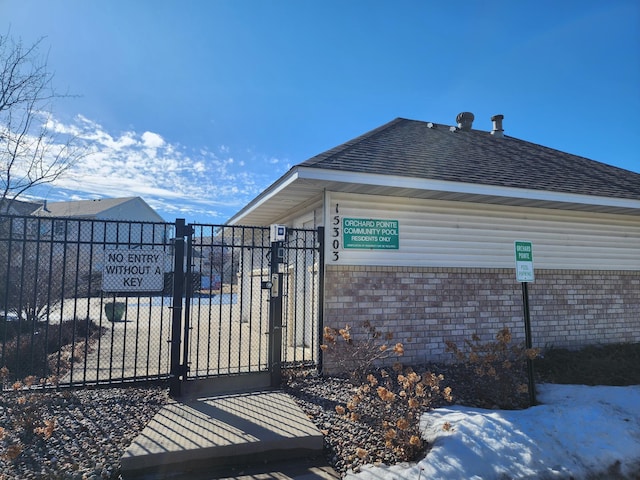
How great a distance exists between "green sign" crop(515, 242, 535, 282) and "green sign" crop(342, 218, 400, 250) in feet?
6.70

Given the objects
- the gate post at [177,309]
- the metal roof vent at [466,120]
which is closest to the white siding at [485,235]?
the gate post at [177,309]

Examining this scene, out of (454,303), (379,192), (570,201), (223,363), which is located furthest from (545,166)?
(223,363)

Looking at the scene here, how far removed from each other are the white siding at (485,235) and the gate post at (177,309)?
7.26ft

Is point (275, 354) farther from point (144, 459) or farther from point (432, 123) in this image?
point (432, 123)

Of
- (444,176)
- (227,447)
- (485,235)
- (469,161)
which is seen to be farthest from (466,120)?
(227,447)

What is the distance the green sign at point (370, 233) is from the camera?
6215 millimetres

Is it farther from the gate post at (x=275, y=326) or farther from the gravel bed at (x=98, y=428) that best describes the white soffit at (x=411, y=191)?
→ the gravel bed at (x=98, y=428)

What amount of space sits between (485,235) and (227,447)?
5.78m

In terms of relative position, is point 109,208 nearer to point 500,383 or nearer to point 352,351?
point 352,351

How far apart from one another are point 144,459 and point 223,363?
3670 millimetres

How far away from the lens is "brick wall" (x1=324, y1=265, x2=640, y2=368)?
247 inches

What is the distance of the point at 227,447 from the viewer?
359cm

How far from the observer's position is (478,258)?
713cm

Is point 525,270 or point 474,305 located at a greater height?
point 525,270
